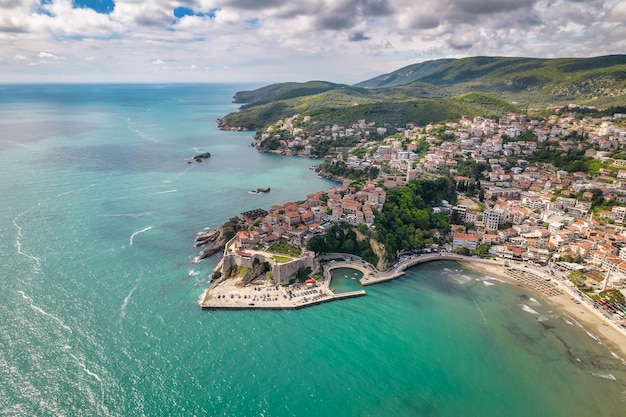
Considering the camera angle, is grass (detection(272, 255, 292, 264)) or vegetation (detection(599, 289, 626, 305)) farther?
grass (detection(272, 255, 292, 264))

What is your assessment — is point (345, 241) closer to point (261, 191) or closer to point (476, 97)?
point (261, 191)

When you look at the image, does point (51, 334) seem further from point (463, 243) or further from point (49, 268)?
point (463, 243)

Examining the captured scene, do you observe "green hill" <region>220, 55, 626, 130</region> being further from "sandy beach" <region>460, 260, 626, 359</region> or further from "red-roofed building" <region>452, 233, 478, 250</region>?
"sandy beach" <region>460, 260, 626, 359</region>

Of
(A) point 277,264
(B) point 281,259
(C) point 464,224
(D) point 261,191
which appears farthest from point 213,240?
(C) point 464,224

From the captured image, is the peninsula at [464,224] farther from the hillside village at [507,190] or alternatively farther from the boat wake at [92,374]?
the boat wake at [92,374]

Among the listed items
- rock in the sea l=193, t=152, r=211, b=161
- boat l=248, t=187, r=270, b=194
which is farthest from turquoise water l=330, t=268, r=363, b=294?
rock in the sea l=193, t=152, r=211, b=161

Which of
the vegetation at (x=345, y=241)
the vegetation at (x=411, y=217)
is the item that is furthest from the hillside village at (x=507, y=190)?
the vegetation at (x=411, y=217)

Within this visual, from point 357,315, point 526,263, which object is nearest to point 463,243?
point 526,263
